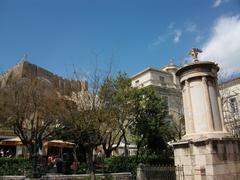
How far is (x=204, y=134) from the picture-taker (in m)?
13.7

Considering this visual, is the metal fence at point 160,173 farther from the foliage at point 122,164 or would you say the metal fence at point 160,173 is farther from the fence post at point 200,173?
the foliage at point 122,164

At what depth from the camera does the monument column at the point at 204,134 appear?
13.0 m

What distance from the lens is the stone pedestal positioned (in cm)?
1293

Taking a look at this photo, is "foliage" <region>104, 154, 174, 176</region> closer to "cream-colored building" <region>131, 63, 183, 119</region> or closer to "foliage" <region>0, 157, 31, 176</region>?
"foliage" <region>0, 157, 31, 176</region>

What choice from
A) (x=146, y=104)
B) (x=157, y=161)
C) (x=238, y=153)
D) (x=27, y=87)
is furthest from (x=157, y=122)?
(x=238, y=153)

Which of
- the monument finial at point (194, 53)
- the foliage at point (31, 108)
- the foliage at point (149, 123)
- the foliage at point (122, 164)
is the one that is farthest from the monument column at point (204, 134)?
the foliage at point (149, 123)

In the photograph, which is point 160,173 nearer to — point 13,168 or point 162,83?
point 13,168

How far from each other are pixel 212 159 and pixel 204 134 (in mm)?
1237

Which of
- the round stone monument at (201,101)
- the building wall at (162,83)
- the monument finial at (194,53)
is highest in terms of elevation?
the building wall at (162,83)

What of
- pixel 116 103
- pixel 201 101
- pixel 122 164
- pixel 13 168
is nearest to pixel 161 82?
pixel 116 103

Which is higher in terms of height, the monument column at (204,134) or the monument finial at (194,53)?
the monument finial at (194,53)

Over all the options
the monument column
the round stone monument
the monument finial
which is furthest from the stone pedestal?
the monument finial

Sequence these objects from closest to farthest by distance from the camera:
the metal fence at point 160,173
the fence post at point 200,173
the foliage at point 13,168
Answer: the fence post at point 200,173 → the metal fence at point 160,173 → the foliage at point 13,168

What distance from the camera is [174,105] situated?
48.6 metres
